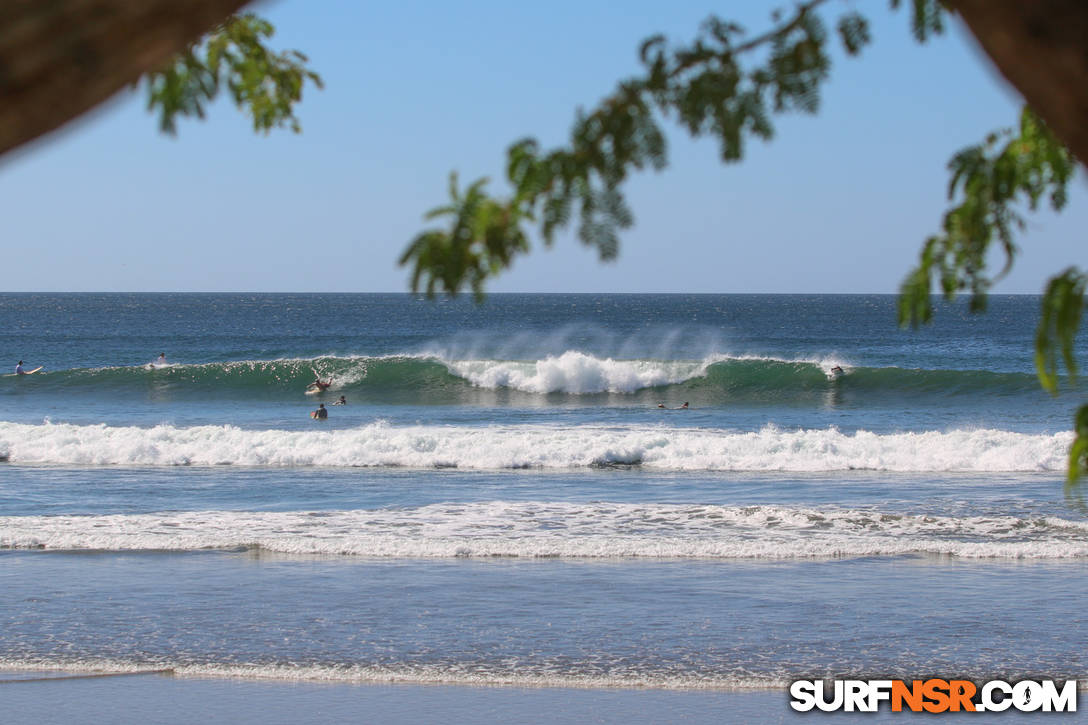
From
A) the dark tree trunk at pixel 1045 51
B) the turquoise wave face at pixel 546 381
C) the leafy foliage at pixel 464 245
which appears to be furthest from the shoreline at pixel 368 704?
the turquoise wave face at pixel 546 381

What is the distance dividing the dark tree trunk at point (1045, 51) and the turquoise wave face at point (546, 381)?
3161 cm

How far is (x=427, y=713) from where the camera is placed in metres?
6.86

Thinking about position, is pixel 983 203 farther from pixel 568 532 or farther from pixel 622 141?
pixel 568 532

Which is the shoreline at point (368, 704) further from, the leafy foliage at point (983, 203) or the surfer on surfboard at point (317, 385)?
the surfer on surfboard at point (317, 385)

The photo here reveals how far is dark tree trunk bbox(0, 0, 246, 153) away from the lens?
5.10 ft

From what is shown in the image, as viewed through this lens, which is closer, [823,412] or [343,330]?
[823,412]

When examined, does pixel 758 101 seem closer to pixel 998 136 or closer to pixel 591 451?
pixel 998 136

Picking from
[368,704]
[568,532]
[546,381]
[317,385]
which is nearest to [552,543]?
[568,532]

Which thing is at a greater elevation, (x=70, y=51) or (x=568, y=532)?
(x=70, y=51)

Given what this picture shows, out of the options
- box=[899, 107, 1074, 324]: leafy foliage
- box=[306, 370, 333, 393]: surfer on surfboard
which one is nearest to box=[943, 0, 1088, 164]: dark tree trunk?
box=[899, 107, 1074, 324]: leafy foliage

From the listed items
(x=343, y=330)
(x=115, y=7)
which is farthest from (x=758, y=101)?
(x=343, y=330)

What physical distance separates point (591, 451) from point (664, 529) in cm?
767

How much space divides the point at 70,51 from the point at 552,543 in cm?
1039

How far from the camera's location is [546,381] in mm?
36219
